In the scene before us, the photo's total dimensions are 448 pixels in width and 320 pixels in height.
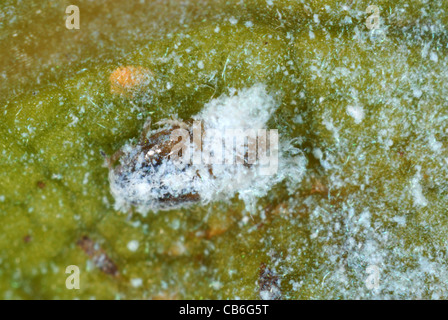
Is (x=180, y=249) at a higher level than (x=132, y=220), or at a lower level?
lower

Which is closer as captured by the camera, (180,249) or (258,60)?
(258,60)

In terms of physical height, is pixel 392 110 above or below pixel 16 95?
below

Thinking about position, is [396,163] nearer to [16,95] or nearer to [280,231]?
[280,231]

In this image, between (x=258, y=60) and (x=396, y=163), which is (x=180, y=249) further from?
(x=396, y=163)

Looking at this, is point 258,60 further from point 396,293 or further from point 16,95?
point 396,293
